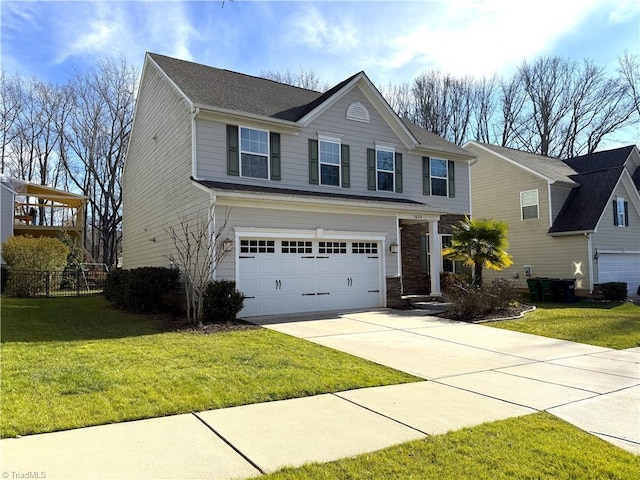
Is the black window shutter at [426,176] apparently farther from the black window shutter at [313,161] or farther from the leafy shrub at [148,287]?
the leafy shrub at [148,287]

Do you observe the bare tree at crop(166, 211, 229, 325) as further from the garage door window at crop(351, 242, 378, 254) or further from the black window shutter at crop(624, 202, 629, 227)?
the black window shutter at crop(624, 202, 629, 227)

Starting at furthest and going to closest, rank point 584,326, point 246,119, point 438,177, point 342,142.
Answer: point 438,177 → point 342,142 → point 246,119 → point 584,326

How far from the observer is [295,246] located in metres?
13.4

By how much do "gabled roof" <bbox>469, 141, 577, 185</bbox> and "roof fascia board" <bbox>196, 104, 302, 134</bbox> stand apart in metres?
13.1

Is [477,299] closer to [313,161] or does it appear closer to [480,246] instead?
[480,246]

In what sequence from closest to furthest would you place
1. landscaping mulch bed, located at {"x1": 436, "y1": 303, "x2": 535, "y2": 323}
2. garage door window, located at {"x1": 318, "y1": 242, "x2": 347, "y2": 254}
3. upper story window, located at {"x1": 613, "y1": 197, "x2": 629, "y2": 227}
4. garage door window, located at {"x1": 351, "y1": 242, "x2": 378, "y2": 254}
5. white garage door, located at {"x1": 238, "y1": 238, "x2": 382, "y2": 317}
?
landscaping mulch bed, located at {"x1": 436, "y1": 303, "x2": 535, "y2": 323} → white garage door, located at {"x1": 238, "y1": 238, "x2": 382, "y2": 317} → garage door window, located at {"x1": 318, "y1": 242, "x2": 347, "y2": 254} → garage door window, located at {"x1": 351, "y1": 242, "x2": 378, "y2": 254} → upper story window, located at {"x1": 613, "y1": 197, "x2": 629, "y2": 227}

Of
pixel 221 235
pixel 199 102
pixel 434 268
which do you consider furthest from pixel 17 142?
pixel 434 268

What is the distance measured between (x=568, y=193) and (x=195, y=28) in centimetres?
2031

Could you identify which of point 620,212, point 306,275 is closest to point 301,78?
point 620,212

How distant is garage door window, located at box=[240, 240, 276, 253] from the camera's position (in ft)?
41.1

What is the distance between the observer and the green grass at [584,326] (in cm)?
996

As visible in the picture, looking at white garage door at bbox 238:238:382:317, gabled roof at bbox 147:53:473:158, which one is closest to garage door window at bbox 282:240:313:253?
white garage door at bbox 238:238:382:317

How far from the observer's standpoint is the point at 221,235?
11977 mm

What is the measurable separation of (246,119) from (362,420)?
1085 centimetres
